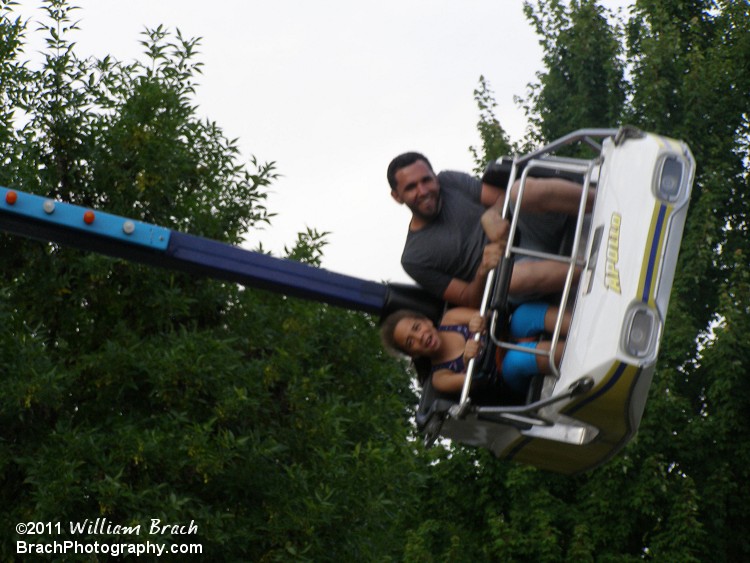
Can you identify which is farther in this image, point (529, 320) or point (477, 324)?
point (529, 320)

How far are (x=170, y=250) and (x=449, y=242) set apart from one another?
1.24 metres

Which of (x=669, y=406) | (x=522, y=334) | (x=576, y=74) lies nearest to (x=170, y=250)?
(x=522, y=334)

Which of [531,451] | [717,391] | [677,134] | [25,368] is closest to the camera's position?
[531,451]

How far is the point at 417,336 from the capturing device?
→ 6.56m

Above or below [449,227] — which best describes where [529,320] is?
below

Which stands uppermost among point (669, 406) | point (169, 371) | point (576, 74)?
point (576, 74)

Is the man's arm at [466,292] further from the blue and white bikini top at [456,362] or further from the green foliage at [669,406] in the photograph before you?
the green foliage at [669,406]

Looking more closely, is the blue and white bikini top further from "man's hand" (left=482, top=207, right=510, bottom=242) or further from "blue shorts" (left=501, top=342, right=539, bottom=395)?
"man's hand" (left=482, top=207, right=510, bottom=242)

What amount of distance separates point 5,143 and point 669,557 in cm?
941

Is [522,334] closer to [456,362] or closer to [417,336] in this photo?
[456,362]

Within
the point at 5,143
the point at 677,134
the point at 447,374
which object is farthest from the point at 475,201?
the point at 677,134

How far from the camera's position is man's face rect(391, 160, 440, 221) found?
6.66 meters

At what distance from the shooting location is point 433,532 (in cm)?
1867

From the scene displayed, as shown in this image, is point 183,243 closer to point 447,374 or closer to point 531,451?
point 447,374
